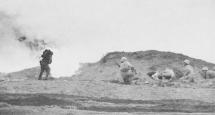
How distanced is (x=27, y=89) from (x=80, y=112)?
662 centimetres

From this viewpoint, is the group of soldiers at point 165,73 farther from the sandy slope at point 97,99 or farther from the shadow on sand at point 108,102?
the shadow on sand at point 108,102

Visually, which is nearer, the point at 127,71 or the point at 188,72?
the point at 127,71

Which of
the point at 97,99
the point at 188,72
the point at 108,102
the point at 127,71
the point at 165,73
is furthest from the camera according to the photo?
the point at 165,73

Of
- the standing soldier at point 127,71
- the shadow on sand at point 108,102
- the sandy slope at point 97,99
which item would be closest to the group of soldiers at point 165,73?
the standing soldier at point 127,71

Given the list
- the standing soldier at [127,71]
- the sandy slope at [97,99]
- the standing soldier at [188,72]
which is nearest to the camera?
the sandy slope at [97,99]

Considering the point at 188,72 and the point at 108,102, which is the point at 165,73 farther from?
the point at 108,102

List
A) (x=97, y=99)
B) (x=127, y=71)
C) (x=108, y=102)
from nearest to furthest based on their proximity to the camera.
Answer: (x=108, y=102), (x=97, y=99), (x=127, y=71)

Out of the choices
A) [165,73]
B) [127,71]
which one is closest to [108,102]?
[127,71]

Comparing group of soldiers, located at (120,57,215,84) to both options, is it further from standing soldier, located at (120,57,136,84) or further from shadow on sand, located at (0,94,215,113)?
shadow on sand, located at (0,94,215,113)

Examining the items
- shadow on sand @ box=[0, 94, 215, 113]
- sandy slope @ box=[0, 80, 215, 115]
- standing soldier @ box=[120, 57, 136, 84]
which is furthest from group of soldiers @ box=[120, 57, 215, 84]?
shadow on sand @ box=[0, 94, 215, 113]

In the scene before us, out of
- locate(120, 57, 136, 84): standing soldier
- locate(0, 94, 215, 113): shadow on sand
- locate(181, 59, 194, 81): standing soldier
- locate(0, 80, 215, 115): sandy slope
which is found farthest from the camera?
locate(181, 59, 194, 81): standing soldier

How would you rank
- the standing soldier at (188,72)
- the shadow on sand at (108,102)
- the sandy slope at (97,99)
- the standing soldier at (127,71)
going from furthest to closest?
the standing soldier at (188,72) → the standing soldier at (127,71) → the shadow on sand at (108,102) → the sandy slope at (97,99)

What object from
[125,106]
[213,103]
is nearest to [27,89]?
[125,106]

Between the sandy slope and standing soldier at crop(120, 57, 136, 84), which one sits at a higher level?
A: standing soldier at crop(120, 57, 136, 84)
